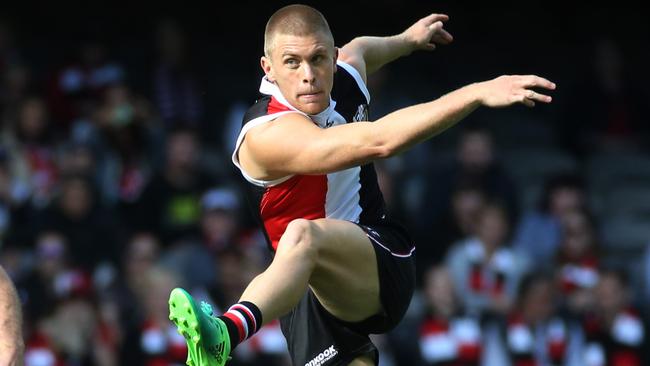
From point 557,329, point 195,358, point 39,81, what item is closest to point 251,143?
point 195,358

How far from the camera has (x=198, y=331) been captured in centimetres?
562

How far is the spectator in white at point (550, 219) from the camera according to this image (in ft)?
37.9

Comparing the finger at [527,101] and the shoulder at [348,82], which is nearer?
the finger at [527,101]

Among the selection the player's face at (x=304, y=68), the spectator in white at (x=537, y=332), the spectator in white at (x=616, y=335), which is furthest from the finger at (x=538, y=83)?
the spectator in white at (x=616, y=335)

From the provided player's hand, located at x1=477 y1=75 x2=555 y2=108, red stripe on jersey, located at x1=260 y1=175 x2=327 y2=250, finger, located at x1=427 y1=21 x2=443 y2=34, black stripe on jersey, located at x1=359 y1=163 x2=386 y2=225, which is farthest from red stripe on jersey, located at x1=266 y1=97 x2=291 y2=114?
finger, located at x1=427 y1=21 x2=443 y2=34

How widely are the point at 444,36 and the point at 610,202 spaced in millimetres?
6375

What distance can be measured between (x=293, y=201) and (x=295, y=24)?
78 centimetres

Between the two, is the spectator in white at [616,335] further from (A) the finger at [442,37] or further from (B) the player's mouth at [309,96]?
(B) the player's mouth at [309,96]

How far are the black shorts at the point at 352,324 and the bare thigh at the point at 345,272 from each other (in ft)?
0.20

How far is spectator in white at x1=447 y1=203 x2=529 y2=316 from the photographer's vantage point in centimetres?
1078

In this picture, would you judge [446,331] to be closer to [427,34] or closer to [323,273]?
[427,34]

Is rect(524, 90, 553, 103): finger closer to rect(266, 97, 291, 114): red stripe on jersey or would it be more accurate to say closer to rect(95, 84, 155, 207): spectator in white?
rect(266, 97, 291, 114): red stripe on jersey

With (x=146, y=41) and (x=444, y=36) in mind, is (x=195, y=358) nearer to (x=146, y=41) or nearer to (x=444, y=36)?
(x=444, y=36)

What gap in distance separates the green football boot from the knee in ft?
1.42
